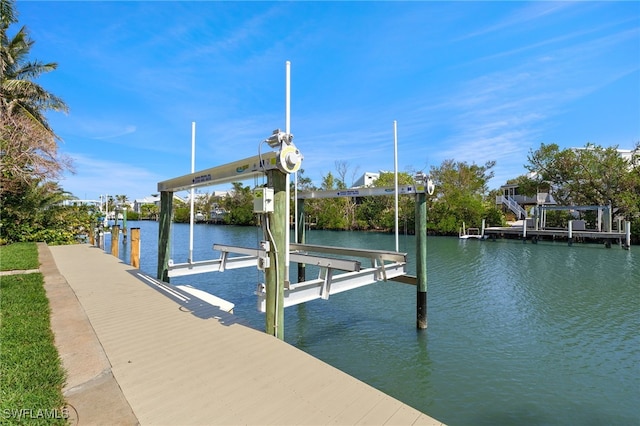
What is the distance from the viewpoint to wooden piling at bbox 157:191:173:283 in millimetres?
8031

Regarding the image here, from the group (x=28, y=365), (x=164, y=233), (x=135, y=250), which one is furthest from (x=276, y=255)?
(x=135, y=250)

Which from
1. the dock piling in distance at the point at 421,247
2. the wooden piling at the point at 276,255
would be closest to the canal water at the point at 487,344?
the wooden piling at the point at 276,255

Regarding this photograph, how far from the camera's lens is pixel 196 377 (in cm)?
334

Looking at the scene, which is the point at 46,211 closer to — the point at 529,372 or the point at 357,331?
the point at 357,331

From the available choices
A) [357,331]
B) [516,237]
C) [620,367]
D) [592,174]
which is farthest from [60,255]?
[592,174]

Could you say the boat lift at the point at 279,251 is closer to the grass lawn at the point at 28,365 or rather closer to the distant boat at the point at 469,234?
the grass lawn at the point at 28,365

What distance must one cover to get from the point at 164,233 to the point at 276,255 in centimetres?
477

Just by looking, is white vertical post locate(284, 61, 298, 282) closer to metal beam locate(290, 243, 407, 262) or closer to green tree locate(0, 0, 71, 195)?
metal beam locate(290, 243, 407, 262)

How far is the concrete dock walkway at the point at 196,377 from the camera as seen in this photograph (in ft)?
8.96

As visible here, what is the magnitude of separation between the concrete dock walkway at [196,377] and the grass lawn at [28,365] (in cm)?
13

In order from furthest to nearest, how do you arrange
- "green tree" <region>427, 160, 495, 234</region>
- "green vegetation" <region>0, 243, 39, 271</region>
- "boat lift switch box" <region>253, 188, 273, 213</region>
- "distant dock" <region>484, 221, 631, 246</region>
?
1. "green tree" <region>427, 160, 495, 234</region>
2. "distant dock" <region>484, 221, 631, 246</region>
3. "green vegetation" <region>0, 243, 39, 271</region>
4. "boat lift switch box" <region>253, 188, 273, 213</region>

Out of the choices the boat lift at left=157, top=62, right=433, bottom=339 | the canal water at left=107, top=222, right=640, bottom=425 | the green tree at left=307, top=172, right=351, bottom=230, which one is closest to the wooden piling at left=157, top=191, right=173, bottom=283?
the boat lift at left=157, top=62, right=433, bottom=339

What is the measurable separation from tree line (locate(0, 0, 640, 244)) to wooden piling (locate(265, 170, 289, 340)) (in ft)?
18.0

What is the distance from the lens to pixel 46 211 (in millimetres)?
18219
